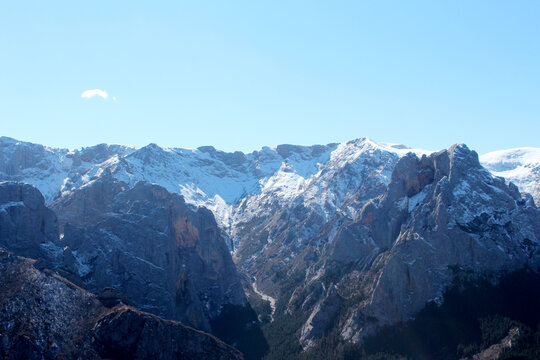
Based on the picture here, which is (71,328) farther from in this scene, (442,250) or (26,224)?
(442,250)

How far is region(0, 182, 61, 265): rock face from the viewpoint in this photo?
148 meters

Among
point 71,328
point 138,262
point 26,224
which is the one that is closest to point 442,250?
point 138,262

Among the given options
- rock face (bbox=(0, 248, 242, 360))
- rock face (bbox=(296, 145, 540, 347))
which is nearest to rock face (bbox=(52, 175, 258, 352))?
rock face (bbox=(0, 248, 242, 360))

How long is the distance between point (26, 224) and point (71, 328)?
66857 mm

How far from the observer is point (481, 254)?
16600 cm

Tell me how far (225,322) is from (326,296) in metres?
44.0

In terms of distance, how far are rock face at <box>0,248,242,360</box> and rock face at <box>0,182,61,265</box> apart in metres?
39.4

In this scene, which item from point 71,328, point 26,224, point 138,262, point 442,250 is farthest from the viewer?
point 138,262

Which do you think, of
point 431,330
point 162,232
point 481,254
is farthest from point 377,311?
point 162,232

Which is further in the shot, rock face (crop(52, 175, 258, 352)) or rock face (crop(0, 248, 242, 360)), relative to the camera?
rock face (crop(52, 175, 258, 352))

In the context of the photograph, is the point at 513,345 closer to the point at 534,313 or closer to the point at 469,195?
the point at 534,313

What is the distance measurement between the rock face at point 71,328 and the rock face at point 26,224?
39366 millimetres

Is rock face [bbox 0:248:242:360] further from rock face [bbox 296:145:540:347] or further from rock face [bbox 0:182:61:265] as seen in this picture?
rock face [bbox 296:145:540:347]

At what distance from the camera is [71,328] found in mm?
100625
